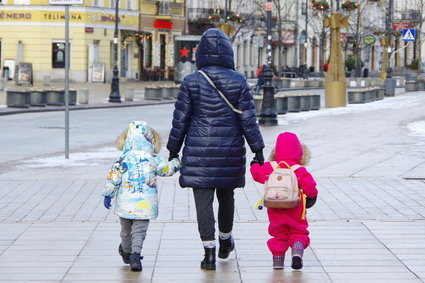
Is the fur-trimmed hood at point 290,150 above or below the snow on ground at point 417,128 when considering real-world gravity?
above

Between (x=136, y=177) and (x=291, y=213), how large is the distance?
121cm

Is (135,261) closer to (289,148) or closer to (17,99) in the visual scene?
(289,148)

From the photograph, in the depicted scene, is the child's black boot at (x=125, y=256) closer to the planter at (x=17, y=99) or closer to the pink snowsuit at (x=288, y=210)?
the pink snowsuit at (x=288, y=210)

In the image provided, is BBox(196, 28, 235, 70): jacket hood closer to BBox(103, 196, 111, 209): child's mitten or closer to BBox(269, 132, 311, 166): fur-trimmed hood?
BBox(269, 132, 311, 166): fur-trimmed hood

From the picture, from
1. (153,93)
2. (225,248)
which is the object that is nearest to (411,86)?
(153,93)

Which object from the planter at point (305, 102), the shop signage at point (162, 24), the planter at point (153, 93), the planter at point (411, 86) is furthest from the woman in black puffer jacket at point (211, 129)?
the shop signage at point (162, 24)

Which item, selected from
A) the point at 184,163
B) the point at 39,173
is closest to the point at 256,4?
the point at 39,173

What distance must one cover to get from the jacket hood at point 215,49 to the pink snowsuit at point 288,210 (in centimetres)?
73

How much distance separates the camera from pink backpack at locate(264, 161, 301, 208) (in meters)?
7.90

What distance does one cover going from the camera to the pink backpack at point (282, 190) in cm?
790

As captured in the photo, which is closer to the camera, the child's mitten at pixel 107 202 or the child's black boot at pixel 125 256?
the child's mitten at pixel 107 202

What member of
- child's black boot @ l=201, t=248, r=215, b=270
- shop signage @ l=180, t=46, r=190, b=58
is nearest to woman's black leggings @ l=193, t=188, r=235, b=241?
child's black boot @ l=201, t=248, r=215, b=270

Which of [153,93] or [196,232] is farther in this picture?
[153,93]

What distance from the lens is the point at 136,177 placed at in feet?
26.5
